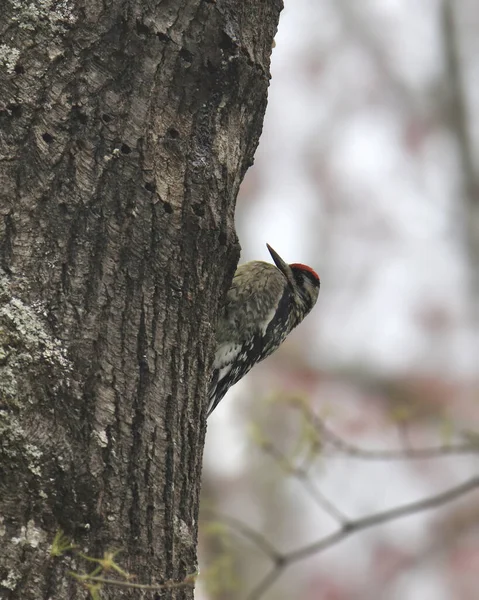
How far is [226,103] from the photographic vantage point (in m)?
2.34

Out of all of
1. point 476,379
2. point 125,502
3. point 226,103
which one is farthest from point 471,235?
point 125,502

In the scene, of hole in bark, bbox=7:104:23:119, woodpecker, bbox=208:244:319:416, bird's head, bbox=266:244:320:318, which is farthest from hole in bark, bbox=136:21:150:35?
bird's head, bbox=266:244:320:318

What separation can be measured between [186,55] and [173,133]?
19cm

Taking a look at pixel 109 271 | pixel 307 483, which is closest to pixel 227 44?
pixel 109 271

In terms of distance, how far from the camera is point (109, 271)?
2066 millimetres

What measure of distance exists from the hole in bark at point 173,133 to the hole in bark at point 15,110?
35cm

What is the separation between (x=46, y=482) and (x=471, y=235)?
6688 millimetres

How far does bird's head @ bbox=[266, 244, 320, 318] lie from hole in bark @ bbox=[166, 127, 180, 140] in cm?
214

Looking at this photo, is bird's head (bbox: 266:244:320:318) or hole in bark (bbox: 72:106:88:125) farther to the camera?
bird's head (bbox: 266:244:320:318)

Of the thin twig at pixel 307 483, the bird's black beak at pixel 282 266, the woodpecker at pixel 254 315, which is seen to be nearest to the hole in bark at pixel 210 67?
the woodpecker at pixel 254 315

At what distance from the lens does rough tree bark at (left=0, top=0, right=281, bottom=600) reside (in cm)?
190

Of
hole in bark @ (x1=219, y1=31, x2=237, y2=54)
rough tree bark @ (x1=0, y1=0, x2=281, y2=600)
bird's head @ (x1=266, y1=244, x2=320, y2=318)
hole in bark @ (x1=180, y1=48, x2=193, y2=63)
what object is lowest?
rough tree bark @ (x1=0, y1=0, x2=281, y2=600)

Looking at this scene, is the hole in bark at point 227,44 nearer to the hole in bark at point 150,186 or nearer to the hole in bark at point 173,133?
the hole in bark at point 173,133

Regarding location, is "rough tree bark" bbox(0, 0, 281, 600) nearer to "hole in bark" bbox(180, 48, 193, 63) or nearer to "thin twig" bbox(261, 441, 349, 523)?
"hole in bark" bbox(180, 48, 193, 63)
